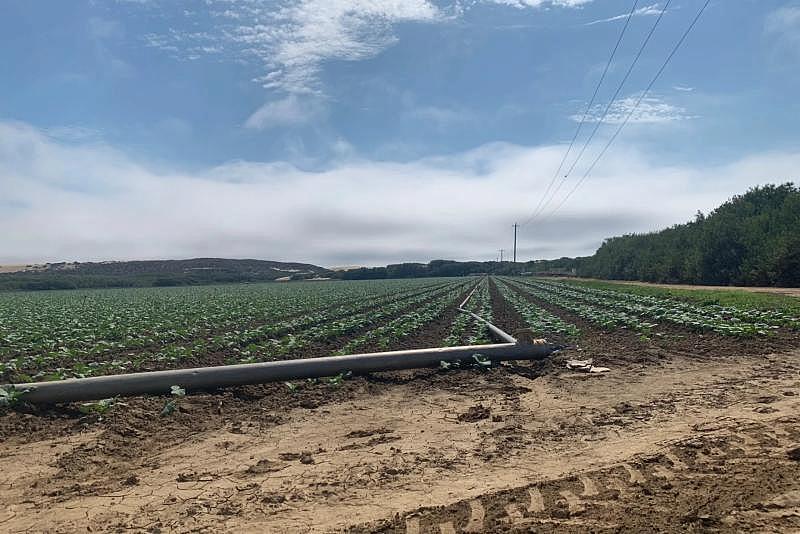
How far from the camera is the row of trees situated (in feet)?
132

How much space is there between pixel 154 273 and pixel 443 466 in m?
140

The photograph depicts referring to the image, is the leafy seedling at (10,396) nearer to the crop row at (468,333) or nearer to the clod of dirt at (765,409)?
Result: the crop row at (468,333)

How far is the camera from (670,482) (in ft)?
13.1

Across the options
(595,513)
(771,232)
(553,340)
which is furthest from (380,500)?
(771,232)

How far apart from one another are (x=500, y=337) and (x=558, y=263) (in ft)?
431

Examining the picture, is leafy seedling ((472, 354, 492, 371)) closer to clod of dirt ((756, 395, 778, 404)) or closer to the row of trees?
clod of dirt ((756, 395, 778, 404))

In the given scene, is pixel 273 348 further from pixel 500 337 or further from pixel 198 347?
pixel 500 337

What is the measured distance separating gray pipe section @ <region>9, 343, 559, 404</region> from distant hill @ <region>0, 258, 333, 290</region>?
10497 cm

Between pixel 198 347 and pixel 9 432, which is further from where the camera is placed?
pixel 198 347

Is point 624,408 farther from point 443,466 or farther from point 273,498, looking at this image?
point 273,498

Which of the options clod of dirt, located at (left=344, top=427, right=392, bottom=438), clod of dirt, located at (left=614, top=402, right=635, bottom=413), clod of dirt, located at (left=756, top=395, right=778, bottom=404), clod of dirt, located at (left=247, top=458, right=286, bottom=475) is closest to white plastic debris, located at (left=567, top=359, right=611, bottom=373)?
clod of dirt, located at (left=614, top=402, right=635, bottom=413)

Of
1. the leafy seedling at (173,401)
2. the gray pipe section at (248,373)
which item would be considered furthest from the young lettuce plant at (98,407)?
the leafy seedling at (173,401)

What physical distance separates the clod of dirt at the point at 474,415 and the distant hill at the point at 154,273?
108 m

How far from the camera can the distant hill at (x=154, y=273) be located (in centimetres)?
9850
